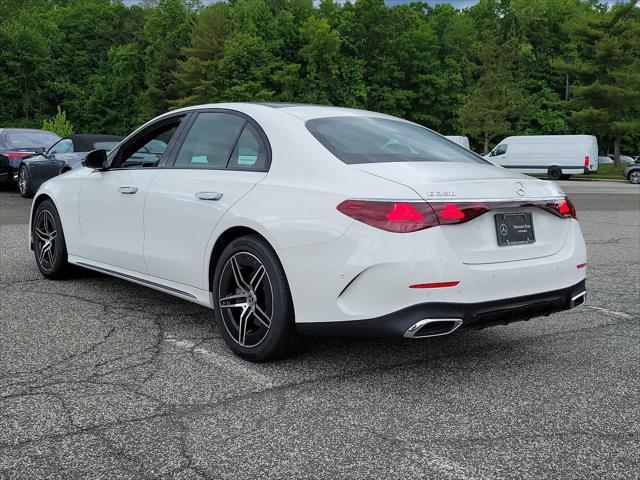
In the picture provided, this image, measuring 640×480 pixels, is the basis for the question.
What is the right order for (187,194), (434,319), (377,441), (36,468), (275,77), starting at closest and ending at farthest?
(36,468) < (377,441) < (434,319) < (187,194) < (275,77)

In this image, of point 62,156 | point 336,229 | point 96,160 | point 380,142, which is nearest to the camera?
point 336,229

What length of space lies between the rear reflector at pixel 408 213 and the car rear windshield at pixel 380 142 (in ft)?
1.36

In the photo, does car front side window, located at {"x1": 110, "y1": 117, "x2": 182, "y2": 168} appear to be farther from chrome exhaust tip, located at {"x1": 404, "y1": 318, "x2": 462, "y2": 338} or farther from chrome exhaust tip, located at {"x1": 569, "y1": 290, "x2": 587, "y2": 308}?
chrome exhaust tip, located at {"x1": 569, "y1": 290, "x2": 587, "y2": 308}

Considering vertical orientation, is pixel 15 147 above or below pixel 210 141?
below

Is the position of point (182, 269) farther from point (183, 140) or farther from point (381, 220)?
point (381, 220)

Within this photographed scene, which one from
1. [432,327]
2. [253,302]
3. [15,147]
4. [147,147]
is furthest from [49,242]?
[15,147]

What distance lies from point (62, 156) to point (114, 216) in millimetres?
9401

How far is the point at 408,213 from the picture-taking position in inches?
136

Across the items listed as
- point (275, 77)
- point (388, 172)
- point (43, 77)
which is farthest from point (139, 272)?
point (43, 77)

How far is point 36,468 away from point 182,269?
6.45 feet

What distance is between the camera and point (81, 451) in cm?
288

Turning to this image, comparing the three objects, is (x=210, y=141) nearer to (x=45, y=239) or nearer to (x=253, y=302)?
(x=253, y=302)

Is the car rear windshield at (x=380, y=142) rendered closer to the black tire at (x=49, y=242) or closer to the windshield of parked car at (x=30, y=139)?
the black tire at (x=49, y=242)

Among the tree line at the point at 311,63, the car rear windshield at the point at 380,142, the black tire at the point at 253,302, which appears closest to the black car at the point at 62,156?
the car rear windshield at the point at 380,142
